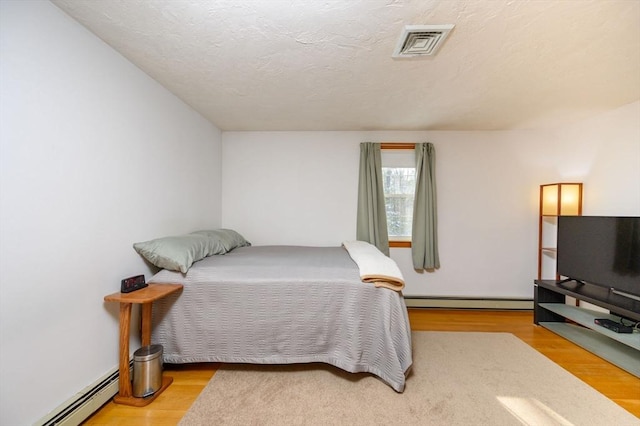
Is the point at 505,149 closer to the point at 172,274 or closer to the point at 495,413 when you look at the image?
the point at 495,413

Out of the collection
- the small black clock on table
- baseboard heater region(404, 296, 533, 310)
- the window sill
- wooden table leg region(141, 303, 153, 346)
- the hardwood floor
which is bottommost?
the hardwood floor

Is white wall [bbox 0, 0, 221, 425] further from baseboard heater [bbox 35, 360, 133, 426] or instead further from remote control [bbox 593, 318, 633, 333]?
remote control [bbox 593, 318, 633, 333]

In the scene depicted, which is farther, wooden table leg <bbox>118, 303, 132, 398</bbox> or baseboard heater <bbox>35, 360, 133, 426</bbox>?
wooden table leg <bbox>118, 303, 132, 398</bbox>

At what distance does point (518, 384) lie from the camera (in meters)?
1.87

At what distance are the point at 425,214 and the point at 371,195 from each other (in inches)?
29.5

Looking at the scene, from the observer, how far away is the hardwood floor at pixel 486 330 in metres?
1.57

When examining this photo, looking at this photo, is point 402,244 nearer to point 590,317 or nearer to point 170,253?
point 590,317

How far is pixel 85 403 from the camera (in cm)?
151

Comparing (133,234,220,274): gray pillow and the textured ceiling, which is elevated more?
the textured ceiling

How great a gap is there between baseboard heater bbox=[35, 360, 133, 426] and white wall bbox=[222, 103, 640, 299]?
206cm

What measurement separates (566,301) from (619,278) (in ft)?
2.96

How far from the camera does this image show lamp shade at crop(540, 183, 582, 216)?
298 centimetres

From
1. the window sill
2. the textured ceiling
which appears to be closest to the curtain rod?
the textured ceiling

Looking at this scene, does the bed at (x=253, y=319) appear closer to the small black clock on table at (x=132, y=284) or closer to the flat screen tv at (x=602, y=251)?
the small black clock on table at (x=132, y=284)
